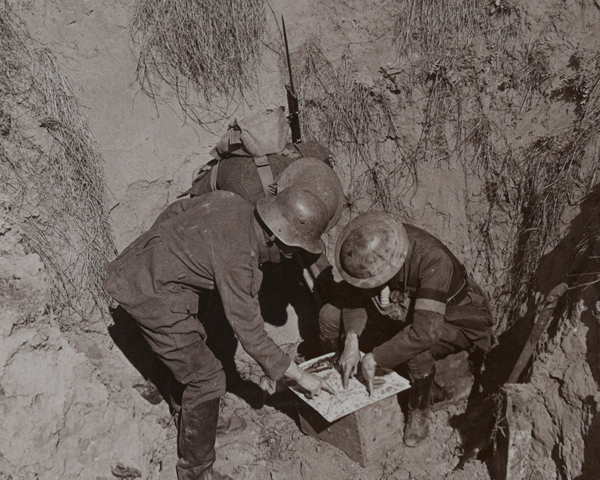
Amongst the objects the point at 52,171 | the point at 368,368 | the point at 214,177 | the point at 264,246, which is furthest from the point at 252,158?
the point at 368,368

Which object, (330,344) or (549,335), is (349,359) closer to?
(330,344)

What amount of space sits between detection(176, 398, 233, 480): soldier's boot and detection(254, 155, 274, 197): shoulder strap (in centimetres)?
165

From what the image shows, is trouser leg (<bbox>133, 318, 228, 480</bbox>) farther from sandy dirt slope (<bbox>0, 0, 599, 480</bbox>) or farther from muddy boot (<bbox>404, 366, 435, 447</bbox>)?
muddy boot (<bbox>404, 366, 435, 447</bbox>)

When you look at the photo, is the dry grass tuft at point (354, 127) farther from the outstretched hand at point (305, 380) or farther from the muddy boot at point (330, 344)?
the outstretched hand at point (305, 380)

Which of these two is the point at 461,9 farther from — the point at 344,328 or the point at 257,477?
the point at 257,477

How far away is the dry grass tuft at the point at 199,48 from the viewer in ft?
14.9

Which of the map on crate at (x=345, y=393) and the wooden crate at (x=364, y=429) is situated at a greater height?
the map on crate at (x=345, y=393)

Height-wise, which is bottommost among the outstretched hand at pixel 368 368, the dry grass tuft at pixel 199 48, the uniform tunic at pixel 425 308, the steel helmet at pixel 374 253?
the outstretched hand at pixel 368 368

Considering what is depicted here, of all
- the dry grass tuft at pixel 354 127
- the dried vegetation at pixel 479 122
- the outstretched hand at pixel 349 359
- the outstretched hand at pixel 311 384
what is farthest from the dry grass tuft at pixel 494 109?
the outstretched hand at pixel 311 384

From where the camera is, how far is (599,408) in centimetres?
310

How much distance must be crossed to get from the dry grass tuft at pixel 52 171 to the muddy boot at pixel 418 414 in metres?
2.62

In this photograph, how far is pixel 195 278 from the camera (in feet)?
11.4

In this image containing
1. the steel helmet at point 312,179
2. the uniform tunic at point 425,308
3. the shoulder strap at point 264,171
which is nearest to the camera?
the uniform tunic at point 425,308

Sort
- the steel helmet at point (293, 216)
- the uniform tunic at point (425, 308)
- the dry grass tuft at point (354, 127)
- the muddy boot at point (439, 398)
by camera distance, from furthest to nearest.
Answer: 1. the dry grass tuft at point (354, 127)
2. the muddy boot at point (439, 398)
3. the uniform tunic at point (425, 308)
4. the steel helmet at point (293, 216)
